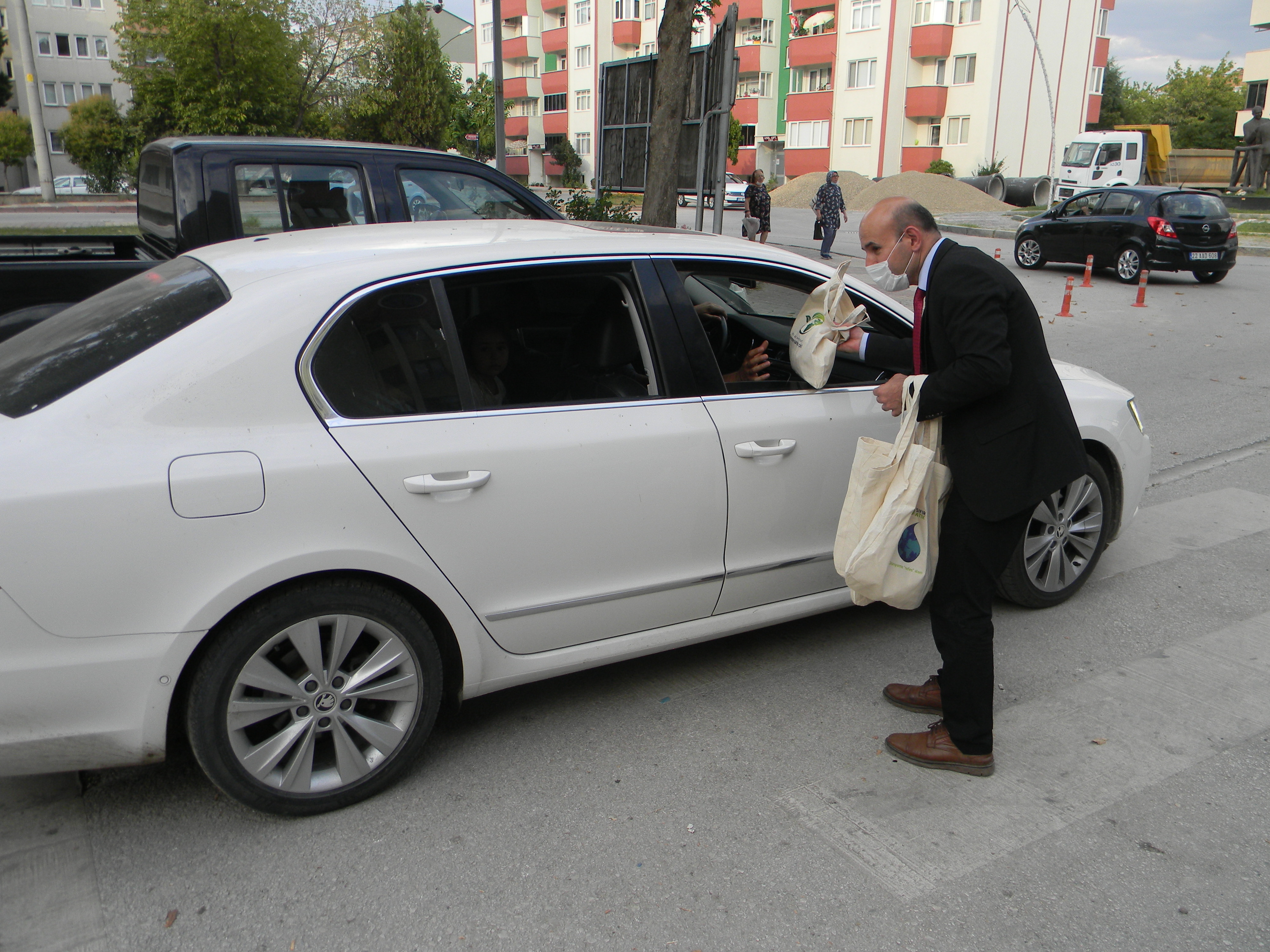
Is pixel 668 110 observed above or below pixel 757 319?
above

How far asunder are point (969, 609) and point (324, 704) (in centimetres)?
196

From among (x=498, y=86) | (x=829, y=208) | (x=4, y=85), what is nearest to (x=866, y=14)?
(x=829, y=208)

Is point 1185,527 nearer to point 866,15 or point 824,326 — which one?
point 824,326

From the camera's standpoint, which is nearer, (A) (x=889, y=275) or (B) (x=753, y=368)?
(A) (x=889, y=275)

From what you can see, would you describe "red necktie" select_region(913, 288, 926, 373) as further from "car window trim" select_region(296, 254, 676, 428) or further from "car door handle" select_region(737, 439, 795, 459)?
"car window trim" select_region(296, 254, 676, 428)

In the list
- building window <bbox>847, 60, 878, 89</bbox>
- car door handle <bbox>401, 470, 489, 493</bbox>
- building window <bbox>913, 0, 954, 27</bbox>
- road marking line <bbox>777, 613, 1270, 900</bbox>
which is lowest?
road marking line <bbox>777, 613, 1270, 900</bbox>

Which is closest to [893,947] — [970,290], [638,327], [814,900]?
[814,900]

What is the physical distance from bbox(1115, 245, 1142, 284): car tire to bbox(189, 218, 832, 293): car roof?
51.9 ft

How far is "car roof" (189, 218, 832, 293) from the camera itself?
9.87 feet

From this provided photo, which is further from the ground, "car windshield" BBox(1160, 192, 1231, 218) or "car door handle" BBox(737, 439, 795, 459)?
"car windshield" BBox(1160, 192, 1231, 218)

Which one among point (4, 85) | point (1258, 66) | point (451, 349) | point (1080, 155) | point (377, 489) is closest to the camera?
point (377, 489)

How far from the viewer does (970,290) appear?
9.84ft

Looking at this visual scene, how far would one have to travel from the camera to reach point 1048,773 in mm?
3295

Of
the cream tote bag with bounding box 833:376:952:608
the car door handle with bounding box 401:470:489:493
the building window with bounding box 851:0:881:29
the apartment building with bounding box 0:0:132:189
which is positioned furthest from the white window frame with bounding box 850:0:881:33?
the car door handle with bounding box 401:470:489:493
